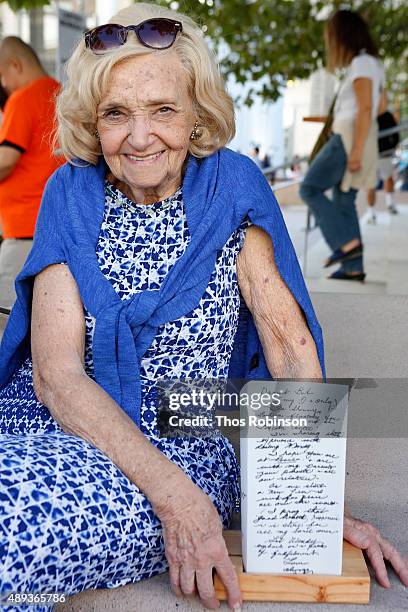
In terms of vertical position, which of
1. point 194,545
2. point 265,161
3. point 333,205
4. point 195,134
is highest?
point 195,134

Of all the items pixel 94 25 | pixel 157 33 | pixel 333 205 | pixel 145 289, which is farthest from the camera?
pixel 333 205

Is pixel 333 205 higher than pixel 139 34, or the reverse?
pixel 139 34

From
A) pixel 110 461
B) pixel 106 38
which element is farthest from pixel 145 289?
pixel 106 38

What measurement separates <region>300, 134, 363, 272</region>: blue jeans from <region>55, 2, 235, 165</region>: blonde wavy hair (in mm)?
3602

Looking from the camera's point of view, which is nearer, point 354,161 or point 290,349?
point 290,349

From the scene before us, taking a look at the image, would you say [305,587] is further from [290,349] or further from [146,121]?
[146,121]

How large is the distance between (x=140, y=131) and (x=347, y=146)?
3.78 metres

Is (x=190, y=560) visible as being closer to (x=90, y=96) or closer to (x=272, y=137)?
(x=90, y=96)

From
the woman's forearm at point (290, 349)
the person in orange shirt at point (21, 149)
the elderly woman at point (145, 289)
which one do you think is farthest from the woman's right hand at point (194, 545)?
the person in orange shirt at point (21, 149)

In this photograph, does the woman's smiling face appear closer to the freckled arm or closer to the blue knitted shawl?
the blue knitted shawl

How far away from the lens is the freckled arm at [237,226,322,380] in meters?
2.06

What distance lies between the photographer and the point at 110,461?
5.84ft

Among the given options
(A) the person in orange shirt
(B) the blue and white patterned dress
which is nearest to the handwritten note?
(B) the blue and white patterned dress

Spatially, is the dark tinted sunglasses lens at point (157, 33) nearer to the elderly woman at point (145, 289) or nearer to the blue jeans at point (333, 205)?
the elderly woman at point (145, 289)
